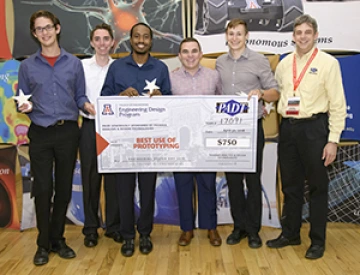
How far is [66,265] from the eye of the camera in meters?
2.86

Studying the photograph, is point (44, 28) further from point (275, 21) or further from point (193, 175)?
point (275, 21)

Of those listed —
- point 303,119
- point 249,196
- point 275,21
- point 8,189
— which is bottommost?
point 8,189

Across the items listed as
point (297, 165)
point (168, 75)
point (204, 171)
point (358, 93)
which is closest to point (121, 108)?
point (168, 75)

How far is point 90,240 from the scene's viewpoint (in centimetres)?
326

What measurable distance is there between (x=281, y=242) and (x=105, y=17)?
7.74 feet

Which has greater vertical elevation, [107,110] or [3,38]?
[3,38]

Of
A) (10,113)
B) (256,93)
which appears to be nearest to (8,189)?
(10,113)

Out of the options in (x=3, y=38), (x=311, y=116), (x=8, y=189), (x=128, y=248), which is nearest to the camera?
(x=311, y=116)

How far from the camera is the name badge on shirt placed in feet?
9.26

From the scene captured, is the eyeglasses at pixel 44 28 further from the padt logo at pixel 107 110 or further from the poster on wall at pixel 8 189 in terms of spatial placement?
the poster on wall at pixel 8 189

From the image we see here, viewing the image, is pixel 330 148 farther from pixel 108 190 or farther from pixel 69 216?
pixel 69 216

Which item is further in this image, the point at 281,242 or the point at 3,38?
the point at 3,38

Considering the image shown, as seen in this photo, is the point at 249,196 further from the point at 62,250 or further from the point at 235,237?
the point at 62,250

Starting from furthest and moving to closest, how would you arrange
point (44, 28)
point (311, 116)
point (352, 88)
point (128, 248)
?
point (352, 88), point (128, 248), point (311, 116), point (44, 28)
